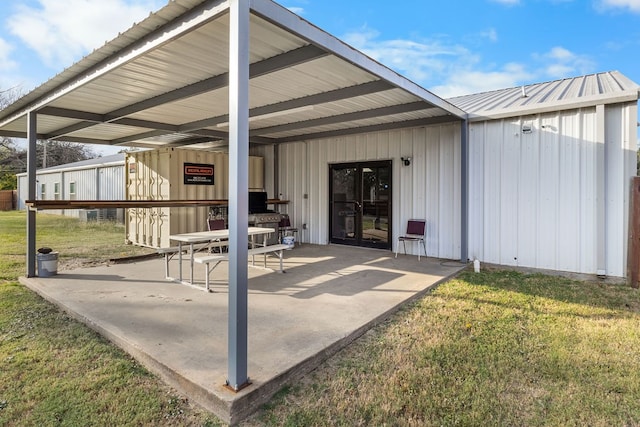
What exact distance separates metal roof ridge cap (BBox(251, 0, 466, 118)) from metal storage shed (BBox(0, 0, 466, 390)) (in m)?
0.01

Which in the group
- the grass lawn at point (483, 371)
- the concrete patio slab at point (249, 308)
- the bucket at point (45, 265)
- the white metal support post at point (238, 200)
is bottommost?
the grass lawn at point (483, 371)

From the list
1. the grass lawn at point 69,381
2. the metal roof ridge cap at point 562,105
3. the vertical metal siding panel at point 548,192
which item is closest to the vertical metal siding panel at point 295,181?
the metal roof ridge cap at point 562,105

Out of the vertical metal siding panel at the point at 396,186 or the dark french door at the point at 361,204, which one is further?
the dark french door at the point at 361,204

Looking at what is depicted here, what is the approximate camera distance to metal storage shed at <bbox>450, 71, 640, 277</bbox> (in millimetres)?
5105

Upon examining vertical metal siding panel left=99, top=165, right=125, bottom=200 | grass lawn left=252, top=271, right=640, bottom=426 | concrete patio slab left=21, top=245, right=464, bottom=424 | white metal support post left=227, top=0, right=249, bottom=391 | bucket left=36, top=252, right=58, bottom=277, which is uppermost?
vertical metal siding panel left=99, top=165, right=125, bottom=200

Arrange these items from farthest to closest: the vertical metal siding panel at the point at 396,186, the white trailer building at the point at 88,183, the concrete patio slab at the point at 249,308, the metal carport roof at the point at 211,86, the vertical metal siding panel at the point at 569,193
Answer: the white trailer building at the point at 88,183, the vertical metal siding panel at the point at 396,186, the vertical metal siding panel at the point at 569,193, the metal carport roof at the point at 211,86, the concrete patio slab at the point at 249,308

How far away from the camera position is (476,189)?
638cm

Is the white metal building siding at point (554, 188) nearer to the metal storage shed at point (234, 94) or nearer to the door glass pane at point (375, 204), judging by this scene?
the metal storage shed at point (234, 94)

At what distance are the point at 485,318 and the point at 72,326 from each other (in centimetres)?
406

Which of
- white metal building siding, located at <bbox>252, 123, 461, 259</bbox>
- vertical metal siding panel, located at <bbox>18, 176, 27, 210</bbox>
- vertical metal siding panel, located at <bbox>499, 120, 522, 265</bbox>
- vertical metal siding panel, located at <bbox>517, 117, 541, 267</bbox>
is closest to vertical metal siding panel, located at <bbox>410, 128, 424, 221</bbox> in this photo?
white metal building siding, located at <bbox>252, 123, 461, 259</bbox>

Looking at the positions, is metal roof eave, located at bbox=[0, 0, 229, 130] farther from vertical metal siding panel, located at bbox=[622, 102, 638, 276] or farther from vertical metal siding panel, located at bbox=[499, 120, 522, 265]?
vertical metal siding panel, located at bbox=[622, 102, 638, 276]

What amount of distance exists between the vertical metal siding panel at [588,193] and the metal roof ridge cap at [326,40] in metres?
2.57

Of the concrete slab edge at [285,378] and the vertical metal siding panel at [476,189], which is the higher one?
the vertical metal siding panel at [476,189]

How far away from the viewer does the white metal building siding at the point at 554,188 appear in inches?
202
